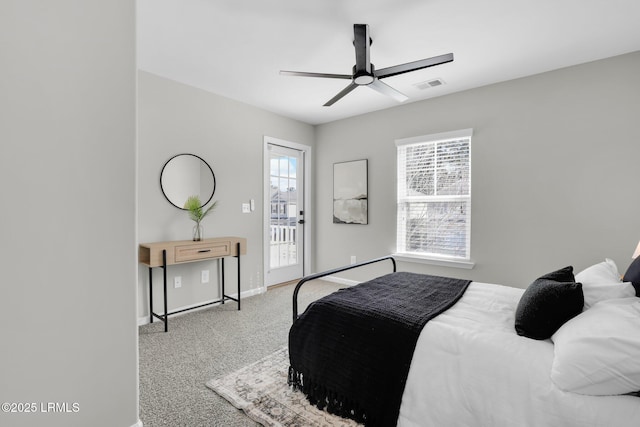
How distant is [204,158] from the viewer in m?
3.58

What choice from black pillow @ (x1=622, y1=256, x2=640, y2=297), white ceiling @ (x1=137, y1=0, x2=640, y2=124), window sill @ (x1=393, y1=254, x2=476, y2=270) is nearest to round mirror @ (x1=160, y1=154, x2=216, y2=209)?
white ceiling @ (x1=137, y1=0, x2=640, y2=124)

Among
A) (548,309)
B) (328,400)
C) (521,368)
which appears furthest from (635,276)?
(328,400)

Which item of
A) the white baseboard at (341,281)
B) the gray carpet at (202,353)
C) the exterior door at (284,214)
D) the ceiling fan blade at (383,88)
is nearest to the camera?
the gray carpet at (202,353)

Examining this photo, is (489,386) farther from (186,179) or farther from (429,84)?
(186,179)

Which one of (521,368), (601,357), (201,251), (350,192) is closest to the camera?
(601,357)

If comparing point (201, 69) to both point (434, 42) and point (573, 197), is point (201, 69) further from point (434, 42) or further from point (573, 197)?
point (573, 197)

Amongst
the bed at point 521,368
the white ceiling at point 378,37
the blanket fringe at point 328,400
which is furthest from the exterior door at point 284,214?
the bed at point 521,368

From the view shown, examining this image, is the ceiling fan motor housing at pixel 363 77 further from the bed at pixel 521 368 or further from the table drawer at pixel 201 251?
the table drawer at pixel 201 251

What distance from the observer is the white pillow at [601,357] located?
1.05m

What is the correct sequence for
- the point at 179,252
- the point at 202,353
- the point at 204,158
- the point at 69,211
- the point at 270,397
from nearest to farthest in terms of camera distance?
the point at 69,211, the point at 270,397, the point at 202,353, the point at 179,252, the point at 204,158

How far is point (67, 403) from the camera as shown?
4.32 ft

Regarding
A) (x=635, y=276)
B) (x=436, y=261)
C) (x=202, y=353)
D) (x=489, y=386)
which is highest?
(x=635, y=276)

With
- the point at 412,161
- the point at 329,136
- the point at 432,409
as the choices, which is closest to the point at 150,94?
the point at 329,136

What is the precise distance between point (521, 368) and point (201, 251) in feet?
9.30
